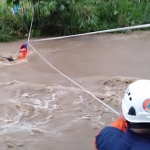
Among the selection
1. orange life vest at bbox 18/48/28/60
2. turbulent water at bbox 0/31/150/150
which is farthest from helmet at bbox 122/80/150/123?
orange life vest at bbox 18/48/28/60

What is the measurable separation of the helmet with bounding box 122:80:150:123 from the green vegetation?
7645 millimetres

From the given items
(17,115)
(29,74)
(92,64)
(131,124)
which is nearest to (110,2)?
(92,64)

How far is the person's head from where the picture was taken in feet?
5.73

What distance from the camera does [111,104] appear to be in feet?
16.0

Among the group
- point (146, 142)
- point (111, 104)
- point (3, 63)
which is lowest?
point (3, 63)

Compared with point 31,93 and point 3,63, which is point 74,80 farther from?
point 3,63

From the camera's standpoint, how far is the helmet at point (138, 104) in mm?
1748

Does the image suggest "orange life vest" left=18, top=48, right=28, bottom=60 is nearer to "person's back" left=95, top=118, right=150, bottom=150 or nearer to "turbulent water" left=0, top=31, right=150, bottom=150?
"turbulent water" left=0, top=31, right=150, bottom=150

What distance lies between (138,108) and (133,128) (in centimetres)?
9

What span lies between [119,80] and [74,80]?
682 mm

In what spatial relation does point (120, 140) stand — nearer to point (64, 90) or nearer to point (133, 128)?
point (133, 128)

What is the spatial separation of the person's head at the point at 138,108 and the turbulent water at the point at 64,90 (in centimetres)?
212

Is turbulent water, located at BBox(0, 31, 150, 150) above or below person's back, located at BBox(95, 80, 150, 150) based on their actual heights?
below

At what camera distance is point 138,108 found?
177cm
